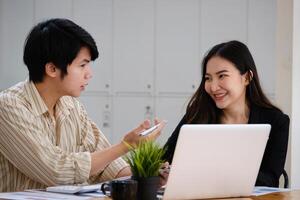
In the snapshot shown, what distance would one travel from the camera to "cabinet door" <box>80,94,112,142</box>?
562 centimetres

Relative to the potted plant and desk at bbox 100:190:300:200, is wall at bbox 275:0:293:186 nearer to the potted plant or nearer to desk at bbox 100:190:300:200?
desk at bbox 100:190:300:200

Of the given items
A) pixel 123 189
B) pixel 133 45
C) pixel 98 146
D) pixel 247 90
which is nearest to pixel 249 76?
pixel 247 90

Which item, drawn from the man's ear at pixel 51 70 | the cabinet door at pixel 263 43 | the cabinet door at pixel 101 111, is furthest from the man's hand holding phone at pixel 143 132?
the cabinet door at pixel 101 111

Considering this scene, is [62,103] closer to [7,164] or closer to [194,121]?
[7,164]

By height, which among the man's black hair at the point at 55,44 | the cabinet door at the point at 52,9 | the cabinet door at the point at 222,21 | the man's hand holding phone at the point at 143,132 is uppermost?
the cabinet door at the point at 52,9

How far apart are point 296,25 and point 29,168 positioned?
7.84 ft

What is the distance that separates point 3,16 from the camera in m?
6.03

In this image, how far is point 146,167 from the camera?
1876 mm

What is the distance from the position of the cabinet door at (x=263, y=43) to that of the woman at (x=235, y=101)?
2.07m

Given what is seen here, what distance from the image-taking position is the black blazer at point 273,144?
271 centimetres

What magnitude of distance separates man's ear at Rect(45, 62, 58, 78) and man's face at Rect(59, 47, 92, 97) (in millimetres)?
42

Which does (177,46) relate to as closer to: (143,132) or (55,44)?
(55,44)

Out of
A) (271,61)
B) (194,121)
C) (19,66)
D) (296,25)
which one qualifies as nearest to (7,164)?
(194,121)

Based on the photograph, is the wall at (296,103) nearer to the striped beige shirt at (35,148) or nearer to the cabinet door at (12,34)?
the striped beige shirt at (35,148)
